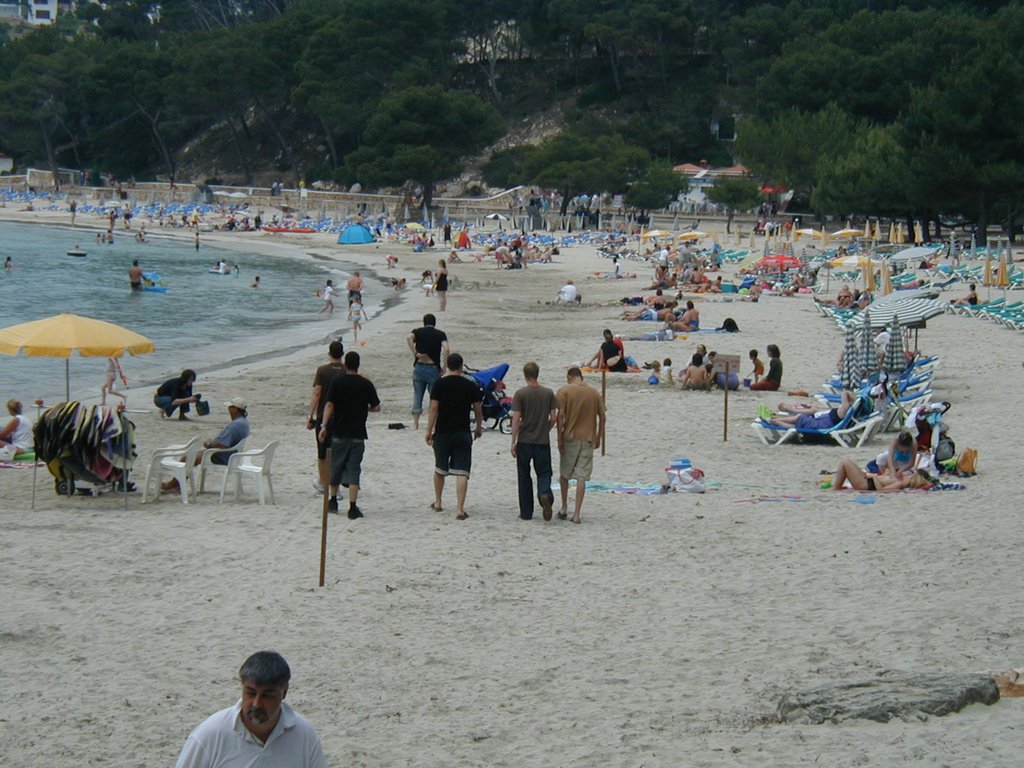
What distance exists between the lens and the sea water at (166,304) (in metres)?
22.9

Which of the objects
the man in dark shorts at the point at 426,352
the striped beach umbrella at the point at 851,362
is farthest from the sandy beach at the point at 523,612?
the striped beach umbrella at the point at 851,362

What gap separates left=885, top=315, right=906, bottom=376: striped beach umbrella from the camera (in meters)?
16.5

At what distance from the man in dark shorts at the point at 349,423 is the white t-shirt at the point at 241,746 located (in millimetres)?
6262

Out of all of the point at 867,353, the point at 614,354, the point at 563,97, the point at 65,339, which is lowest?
the point at 614,354

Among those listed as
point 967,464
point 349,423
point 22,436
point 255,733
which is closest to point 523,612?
point 349,423

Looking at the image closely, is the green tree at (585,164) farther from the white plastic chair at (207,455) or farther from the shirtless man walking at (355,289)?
the white plastic chair at (207,455)

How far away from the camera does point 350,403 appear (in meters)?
10.1

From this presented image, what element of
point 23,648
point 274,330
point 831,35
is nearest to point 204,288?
point 274,330

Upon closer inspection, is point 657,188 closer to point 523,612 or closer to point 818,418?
point 818,418

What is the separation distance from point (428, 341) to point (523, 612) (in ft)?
20.7

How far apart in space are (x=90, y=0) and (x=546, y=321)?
153094 mm

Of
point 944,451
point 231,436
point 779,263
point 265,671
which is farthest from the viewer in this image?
point 779,263

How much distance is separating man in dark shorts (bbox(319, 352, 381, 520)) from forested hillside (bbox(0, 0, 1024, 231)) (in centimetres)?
3815

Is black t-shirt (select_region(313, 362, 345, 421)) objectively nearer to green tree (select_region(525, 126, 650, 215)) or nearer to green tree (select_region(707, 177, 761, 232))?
green tree (select_region(707, 177, 761, 232))
